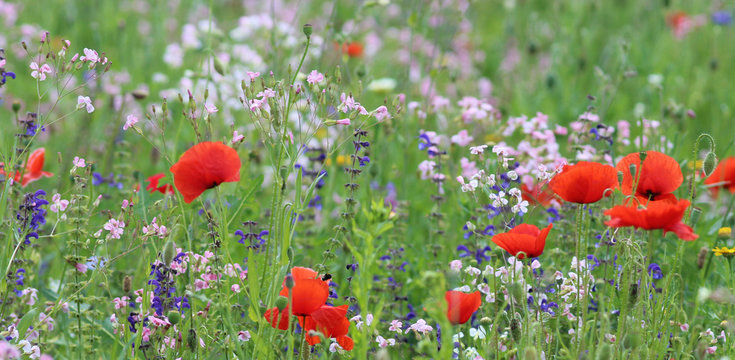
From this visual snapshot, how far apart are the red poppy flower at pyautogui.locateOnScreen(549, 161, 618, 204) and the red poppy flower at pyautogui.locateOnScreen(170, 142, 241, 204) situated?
0.72m

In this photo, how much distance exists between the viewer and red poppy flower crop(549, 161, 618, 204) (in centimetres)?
180

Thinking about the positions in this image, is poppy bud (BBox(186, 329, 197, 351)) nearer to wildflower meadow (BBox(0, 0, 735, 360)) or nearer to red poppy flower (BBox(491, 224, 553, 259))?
wildflower meadow (BBox(0, 0, 735, 360))

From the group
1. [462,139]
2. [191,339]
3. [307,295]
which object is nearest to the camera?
[307,295]

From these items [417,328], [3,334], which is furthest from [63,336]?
[417,328]

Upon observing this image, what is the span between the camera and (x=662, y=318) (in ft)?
6.72

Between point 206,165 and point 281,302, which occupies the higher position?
point 206,165

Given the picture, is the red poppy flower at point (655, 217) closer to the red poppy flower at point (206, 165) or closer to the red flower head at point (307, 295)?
the red flower head at point (307, 295)

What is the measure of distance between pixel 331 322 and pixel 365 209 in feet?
0.99

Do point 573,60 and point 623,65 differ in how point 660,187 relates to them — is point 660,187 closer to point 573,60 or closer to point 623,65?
point 623,65

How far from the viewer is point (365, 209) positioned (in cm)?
170

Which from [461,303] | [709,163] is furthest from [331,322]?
[709,163]

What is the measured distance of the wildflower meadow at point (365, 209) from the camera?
187cm

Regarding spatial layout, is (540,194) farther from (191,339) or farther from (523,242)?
(191,339)

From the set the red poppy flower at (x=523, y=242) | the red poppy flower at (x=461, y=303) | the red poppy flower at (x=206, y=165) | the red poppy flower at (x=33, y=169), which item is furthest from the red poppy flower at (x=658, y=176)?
the red poppy flower at (x=33, y=169)
